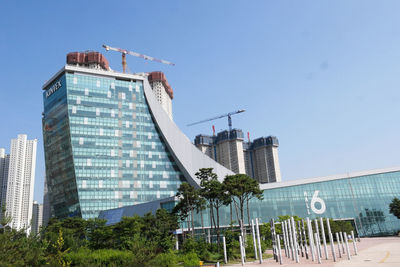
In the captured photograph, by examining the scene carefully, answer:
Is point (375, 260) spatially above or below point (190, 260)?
below

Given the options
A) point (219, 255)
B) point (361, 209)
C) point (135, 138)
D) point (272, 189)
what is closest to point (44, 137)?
point (135, 138)

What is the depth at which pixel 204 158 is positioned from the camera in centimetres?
11544

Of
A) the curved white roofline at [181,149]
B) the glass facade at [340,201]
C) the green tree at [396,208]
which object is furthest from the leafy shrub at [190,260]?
the curved white roofline at [181,149]

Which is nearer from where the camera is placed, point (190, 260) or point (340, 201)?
point (190, 260)

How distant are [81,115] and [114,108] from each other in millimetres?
11306

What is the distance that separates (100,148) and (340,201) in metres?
74.5

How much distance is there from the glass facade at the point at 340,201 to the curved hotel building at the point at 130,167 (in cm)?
27

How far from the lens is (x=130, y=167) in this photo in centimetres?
10569

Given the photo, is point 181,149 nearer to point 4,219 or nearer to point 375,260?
point 375,260

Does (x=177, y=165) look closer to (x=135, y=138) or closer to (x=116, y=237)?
(x=135, y=138)

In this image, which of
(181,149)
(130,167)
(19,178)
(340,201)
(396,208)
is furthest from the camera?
(19,178)

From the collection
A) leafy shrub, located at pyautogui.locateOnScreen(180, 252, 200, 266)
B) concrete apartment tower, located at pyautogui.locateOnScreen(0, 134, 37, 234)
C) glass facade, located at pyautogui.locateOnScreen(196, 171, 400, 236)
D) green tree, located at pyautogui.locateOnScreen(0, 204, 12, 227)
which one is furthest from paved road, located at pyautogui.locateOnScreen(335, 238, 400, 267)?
concrete apartment tower, located at pyautogui.locateOnScreen(0, 134, 37, 234)

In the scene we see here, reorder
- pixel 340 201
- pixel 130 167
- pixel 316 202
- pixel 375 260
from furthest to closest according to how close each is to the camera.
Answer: pixel 130 167 < pixel 316 202 < pixel 340 201 < pixel 375 260

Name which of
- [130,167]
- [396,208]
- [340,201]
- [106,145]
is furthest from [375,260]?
[106,145]
